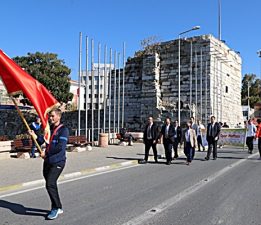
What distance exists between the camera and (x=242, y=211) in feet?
21.5

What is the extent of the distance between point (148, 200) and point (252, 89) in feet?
246

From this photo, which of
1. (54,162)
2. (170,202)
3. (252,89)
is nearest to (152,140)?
(170,202)

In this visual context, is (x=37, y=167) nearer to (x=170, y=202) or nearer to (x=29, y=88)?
(x=29, y=88)

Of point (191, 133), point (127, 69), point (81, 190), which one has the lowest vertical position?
point (81, 190)

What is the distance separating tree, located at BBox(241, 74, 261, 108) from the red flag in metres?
72.9

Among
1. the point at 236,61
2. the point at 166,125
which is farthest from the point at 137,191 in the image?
the point at 236,61

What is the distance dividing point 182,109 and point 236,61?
13.0m

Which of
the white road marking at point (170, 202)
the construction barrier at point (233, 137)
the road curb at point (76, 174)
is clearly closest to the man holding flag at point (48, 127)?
the white road marking at point (170, 202)

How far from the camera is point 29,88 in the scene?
668cm

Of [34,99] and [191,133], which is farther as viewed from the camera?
[191,133]

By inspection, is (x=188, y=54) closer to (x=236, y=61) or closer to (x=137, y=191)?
(x=236, y=61)

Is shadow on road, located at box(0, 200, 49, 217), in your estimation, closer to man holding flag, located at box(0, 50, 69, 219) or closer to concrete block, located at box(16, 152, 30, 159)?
A: man holding flag, located at box(0, 50, 69, 219)

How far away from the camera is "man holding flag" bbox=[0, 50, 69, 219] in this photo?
19.9ft

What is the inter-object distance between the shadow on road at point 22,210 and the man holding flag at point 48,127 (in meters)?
0.41
